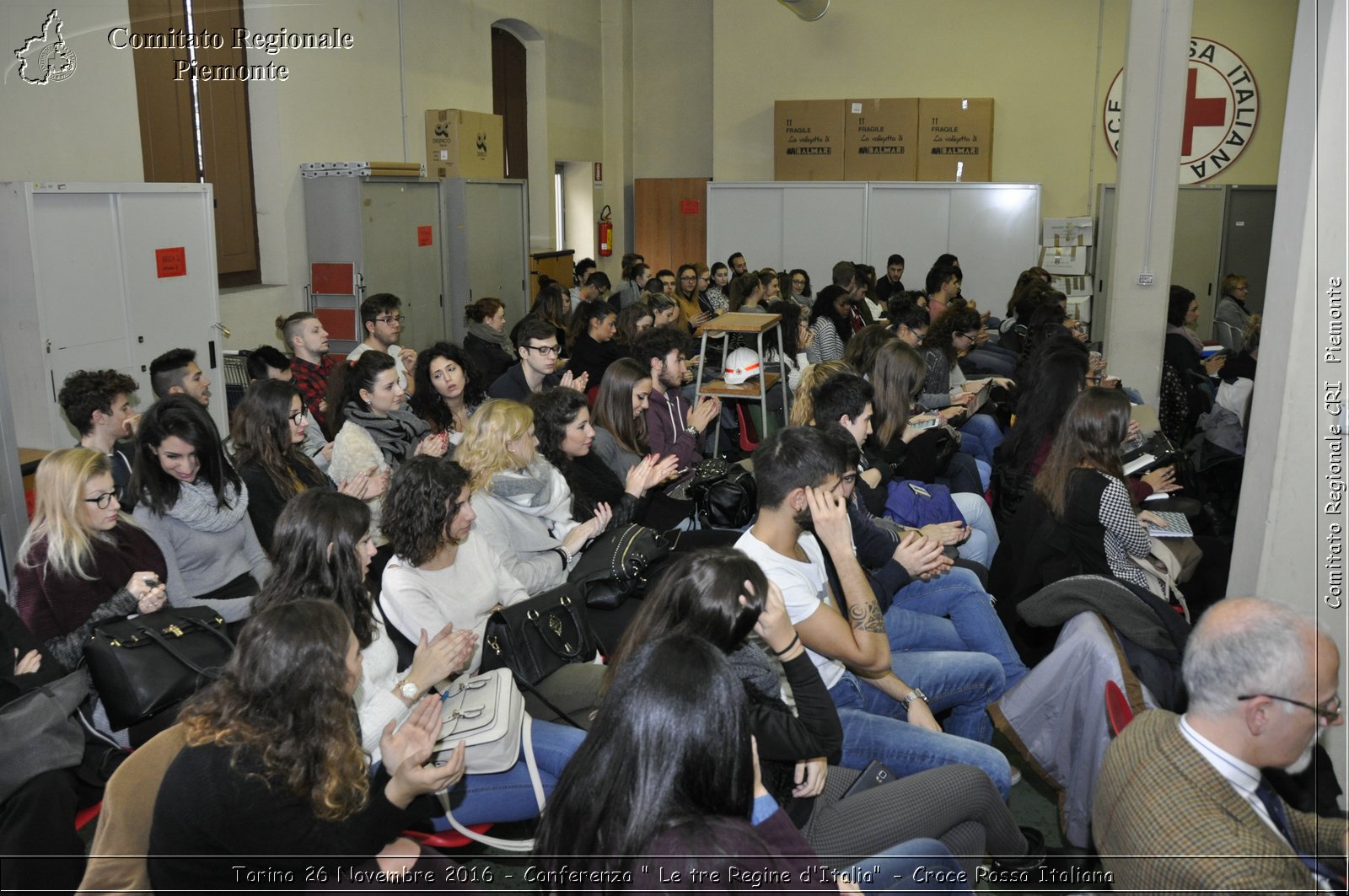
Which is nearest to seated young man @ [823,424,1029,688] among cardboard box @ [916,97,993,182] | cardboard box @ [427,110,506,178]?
cardboard box @ [427,110,506,178]

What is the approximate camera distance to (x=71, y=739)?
2.54 meters

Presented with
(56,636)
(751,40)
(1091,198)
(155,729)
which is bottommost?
(155,729)

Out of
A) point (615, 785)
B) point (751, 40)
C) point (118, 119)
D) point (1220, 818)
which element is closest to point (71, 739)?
point (615, 785)

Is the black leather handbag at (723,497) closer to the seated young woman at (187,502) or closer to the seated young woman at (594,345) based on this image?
the seated young woman at (187,502)

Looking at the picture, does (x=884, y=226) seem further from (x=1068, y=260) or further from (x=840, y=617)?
(x=840, y=617)

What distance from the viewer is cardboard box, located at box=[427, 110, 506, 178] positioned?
30.6ft

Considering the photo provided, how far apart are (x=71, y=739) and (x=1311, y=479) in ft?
10.4

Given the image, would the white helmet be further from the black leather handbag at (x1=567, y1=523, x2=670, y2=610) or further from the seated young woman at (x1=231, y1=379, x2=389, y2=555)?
the black leather handbag at (x1=567, y1=523, x2=670, y2=610)

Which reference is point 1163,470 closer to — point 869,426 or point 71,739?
point 869,426

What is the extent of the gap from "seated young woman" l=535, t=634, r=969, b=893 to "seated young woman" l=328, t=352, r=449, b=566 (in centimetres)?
281

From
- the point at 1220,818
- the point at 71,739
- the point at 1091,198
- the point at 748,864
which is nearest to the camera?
the point at 748,864

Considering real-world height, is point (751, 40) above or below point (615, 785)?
above

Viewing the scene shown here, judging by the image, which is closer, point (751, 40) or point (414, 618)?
point (414, 618)

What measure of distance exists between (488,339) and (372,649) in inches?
190
